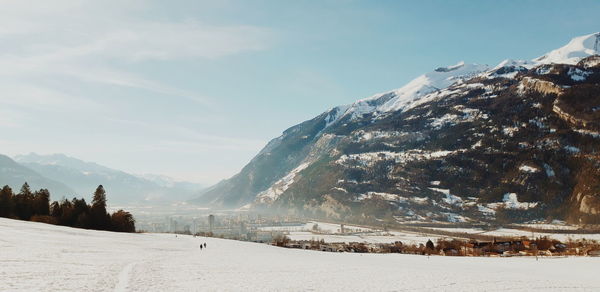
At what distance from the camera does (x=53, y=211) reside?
139m

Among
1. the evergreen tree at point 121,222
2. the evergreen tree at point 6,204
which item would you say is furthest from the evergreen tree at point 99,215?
the evergreen tree at point 6,204

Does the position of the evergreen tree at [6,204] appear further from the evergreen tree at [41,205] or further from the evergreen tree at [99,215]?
the evergreen tree at [99,215]

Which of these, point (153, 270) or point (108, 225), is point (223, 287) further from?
point (108, 225)

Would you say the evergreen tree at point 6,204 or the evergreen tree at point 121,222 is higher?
the evergreen tree at point 6,204

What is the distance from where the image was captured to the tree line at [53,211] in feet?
425

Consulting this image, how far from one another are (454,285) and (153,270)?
34.5m

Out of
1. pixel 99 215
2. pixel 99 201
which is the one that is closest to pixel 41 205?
pixel 99 201

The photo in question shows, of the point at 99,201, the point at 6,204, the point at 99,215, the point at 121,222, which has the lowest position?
the point at 121,222

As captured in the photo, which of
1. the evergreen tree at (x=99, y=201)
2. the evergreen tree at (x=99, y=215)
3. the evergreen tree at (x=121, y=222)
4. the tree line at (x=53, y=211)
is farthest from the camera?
the evergreen tree at (x=121, y=222)

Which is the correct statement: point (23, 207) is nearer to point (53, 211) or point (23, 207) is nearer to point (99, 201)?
point (53, 211)

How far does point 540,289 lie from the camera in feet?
149

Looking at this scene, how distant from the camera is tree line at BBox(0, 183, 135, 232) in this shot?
129625 mm

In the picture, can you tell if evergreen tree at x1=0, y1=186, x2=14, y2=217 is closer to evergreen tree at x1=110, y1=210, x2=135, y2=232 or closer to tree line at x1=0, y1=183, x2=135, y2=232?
tree line at x1=0, y1=183, x2=135, y2=232

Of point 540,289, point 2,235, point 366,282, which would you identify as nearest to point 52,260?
point 2,235
